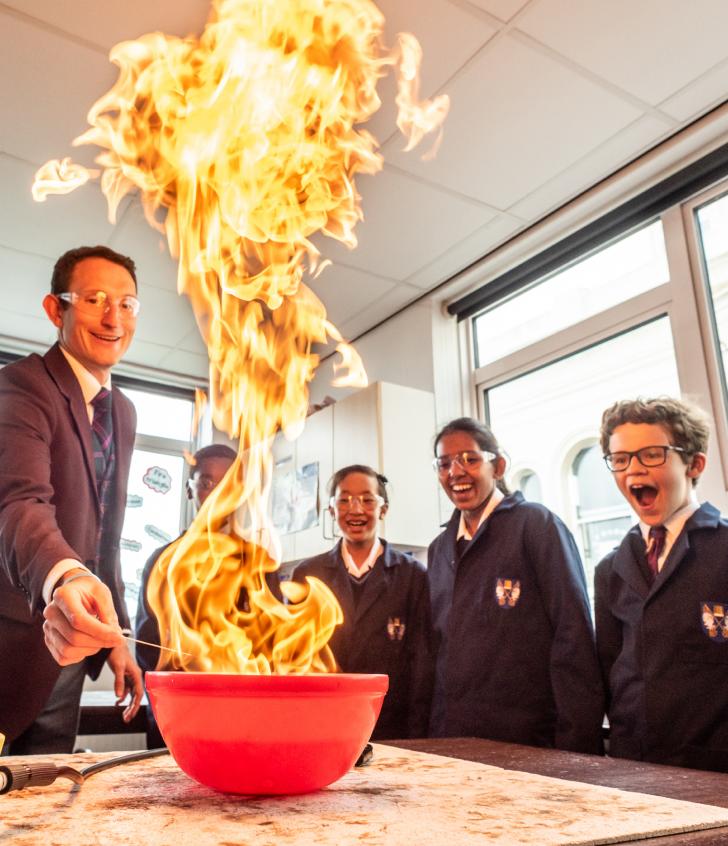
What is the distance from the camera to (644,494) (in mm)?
1899

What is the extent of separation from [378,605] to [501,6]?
2.07 metres

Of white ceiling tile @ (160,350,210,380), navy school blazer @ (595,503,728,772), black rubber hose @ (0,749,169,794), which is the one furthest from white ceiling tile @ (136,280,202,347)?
black rubber hose @ (0,749,169,794)

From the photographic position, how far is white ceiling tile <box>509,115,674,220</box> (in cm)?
283

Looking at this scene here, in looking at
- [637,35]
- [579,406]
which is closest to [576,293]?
[637,35]

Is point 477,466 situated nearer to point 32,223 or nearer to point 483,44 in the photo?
point 483,44

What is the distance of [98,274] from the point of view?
1.61 m

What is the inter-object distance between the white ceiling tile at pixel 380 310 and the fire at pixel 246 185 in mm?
834

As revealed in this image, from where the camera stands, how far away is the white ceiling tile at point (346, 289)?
3.90m

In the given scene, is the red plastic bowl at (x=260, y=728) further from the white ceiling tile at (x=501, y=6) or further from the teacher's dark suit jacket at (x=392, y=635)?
the white ceiling tile at (x=501, y=6)

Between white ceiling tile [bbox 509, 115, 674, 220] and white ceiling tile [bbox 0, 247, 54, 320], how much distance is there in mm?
2574

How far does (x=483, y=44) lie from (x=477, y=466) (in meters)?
1.49

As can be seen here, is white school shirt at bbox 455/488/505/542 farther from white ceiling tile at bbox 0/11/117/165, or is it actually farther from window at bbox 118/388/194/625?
window at bbox 118/388/194/625

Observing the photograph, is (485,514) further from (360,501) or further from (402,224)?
(402,224)

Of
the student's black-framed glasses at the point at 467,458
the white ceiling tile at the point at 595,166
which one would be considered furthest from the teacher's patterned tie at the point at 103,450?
the white ceiling tile at the point at 595,166
